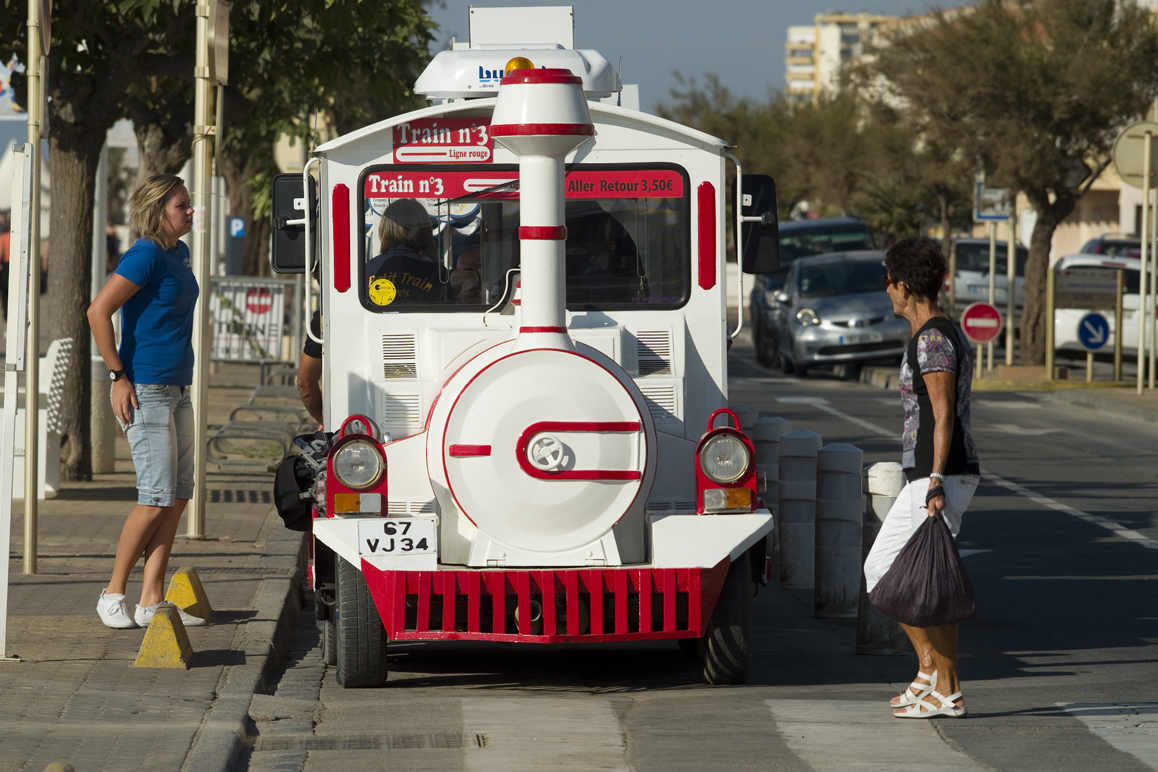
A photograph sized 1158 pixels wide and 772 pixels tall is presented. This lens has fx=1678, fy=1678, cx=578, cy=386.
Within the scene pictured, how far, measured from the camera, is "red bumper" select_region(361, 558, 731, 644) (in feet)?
20.5

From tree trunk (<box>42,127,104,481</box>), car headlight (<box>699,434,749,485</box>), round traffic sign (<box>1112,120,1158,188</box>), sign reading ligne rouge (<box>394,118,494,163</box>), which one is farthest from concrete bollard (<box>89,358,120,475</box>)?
round traffic sign (<box>1112,120,1158,188</box>)

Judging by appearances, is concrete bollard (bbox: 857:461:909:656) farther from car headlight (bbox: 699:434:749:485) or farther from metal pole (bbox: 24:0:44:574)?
metal pole (bbox: 24:0:44:574)

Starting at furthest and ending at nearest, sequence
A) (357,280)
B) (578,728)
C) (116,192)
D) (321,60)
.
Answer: (116,192) < (321,60) < (357,280) < (578,728)

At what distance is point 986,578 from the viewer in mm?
9641

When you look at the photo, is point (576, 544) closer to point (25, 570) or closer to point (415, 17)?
point (25, 570)

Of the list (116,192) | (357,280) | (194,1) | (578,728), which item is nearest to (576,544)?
(578,728)

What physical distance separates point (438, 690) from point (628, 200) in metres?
2.28

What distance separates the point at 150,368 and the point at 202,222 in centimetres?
285

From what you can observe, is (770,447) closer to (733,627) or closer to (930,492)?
(733,627)

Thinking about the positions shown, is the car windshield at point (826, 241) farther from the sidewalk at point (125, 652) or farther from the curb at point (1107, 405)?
the sidewalk at point (125, 652)

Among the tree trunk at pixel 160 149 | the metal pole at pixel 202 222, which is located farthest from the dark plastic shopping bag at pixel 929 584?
the tree trunk at pixel 160 149

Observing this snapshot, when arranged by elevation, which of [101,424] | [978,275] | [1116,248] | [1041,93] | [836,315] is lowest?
[101,424]

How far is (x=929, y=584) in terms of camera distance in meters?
6.07

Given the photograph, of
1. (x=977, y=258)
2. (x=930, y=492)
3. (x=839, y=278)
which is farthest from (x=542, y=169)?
(x=977, y=258)
